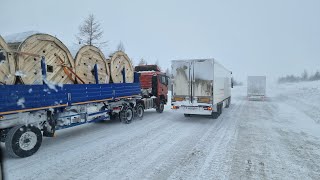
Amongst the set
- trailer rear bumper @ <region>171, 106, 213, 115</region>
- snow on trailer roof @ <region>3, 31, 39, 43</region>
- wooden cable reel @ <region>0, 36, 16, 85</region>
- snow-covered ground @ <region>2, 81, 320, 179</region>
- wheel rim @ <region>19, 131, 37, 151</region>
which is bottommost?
snow-covered ground @ <region>2, 81, 320, 179</region>

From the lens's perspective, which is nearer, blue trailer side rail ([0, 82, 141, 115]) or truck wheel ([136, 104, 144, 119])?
blue trailer side rail ([0, 82, 141, 115])

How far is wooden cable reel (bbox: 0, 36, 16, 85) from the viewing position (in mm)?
6320

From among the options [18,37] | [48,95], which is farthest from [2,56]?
[48,95]

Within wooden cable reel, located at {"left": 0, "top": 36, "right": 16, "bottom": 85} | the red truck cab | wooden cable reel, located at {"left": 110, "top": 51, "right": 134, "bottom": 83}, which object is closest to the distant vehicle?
the red truck cab

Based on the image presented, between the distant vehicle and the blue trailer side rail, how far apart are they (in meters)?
22.5

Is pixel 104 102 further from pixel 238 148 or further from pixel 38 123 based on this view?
pixel 238 148

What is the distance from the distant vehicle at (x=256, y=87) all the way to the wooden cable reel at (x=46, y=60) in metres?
24.9

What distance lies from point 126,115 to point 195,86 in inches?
147

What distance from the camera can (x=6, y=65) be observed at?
21.2 ft

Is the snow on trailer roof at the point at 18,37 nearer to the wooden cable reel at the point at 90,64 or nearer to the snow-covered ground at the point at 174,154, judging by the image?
the wooden cable reel at the point at 90,64

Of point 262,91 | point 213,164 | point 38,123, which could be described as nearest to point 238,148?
point 213,164

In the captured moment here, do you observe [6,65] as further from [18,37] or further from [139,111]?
[139,111]

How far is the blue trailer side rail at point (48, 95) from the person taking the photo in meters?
6.15

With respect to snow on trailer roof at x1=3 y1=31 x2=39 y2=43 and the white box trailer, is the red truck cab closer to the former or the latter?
the white box trailer
